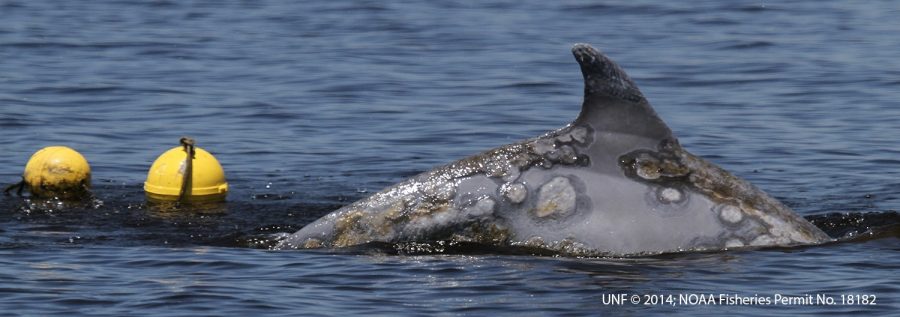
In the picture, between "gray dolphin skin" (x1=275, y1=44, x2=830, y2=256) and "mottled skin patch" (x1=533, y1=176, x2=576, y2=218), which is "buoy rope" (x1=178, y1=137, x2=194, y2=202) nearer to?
"gray dolphin skin" (x1=275, y1=44, x2=830, y2=256)

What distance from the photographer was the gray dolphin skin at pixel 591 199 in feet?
43.3

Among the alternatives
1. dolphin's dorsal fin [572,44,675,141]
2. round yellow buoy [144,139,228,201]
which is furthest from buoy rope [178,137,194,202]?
dolphin's dorsal fin [572,44,675,141]

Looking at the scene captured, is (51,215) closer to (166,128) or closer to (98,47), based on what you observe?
(166,128)

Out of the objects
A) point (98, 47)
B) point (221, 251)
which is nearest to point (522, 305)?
point (221, 251)

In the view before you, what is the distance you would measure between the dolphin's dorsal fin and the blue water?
3.09ft

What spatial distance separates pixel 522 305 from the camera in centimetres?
1216

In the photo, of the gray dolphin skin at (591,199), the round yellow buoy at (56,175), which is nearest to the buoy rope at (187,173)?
the round yellow buoy at (56,175)

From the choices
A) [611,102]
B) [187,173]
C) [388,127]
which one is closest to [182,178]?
[187,173]

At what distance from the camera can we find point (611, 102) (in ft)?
42.4

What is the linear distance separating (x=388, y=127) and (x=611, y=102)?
9.60 meters

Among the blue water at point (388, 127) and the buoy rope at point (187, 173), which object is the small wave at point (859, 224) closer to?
the blue water at point (388, 127)

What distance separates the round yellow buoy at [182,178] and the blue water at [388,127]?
6.5 inches

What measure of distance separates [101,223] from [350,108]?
317 inches

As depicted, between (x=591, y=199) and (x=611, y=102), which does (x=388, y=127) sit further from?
(x=611, y=102)
